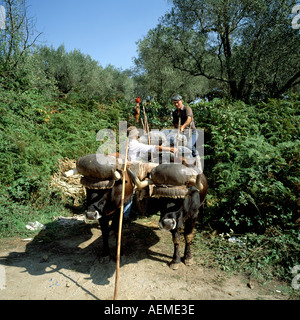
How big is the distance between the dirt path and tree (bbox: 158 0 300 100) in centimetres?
1110

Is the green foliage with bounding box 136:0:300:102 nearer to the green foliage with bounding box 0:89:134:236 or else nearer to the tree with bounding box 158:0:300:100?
the tree with bounding box 158:0:300:100

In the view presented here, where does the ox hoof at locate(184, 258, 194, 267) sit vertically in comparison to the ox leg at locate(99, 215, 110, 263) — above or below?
below

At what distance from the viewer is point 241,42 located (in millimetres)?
13258

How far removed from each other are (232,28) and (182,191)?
41.8ft

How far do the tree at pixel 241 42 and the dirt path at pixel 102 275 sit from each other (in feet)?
36.4

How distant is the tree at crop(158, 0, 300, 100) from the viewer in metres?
11.5

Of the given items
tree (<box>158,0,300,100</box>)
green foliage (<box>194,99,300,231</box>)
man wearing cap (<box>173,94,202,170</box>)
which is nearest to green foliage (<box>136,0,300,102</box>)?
tree (<box>158,0,300,100</box>)

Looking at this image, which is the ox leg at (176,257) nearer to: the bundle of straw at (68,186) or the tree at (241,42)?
the bundle of straw at (68,186)

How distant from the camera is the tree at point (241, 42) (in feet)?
37.7

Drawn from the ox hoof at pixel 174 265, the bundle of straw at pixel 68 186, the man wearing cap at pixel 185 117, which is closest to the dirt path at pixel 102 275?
the ox hoof at pixel 174 265

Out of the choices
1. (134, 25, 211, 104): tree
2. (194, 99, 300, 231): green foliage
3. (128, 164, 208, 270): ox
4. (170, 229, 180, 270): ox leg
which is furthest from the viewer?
(134, 25, 211, 104): tree

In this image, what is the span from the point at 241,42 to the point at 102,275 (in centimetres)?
1403

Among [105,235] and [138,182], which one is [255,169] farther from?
[105,235]

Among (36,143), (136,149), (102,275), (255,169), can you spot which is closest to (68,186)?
(36,143)
